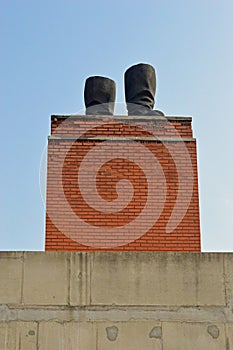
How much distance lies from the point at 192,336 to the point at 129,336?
567 mm

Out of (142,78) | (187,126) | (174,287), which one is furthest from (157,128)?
(174,287)

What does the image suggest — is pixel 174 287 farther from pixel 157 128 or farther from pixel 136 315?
pixel 157 128

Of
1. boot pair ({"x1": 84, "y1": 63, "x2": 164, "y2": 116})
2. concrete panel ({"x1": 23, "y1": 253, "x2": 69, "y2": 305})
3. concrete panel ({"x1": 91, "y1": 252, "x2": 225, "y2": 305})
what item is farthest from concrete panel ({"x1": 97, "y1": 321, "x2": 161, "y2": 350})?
boot pair ({"x1": 84, "y1": 63, "x2": 164, "y2": 116})

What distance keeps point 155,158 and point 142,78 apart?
1.61 metres

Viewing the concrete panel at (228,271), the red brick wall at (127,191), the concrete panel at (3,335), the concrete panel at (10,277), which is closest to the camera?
the concrete panel at (3,335)

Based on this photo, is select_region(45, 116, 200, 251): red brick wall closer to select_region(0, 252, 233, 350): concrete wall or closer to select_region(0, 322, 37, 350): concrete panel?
select_region(0, 252, 233, 350): concrete wall

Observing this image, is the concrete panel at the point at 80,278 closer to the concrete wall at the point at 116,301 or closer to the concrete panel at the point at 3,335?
the concrete wall at the point at 116,301

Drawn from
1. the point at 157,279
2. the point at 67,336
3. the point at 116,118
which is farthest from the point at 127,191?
the point at 67,336

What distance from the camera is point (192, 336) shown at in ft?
17.2

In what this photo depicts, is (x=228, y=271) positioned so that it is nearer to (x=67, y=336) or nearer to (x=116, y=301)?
(x=116, y=301)

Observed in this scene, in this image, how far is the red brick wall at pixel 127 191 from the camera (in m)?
8.16

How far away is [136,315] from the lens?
5250mm

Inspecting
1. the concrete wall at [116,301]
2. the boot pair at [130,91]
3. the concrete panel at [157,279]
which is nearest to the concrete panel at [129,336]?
the concrete wall at [116,301]

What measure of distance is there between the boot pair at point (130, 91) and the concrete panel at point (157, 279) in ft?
14.1
